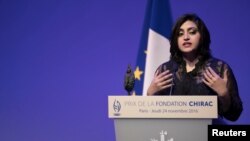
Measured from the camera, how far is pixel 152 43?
448cm

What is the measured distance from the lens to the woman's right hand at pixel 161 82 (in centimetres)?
432

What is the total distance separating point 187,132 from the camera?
320 centimetres

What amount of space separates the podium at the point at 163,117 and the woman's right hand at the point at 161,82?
41.3 inches

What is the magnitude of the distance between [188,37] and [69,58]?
4.45 ft

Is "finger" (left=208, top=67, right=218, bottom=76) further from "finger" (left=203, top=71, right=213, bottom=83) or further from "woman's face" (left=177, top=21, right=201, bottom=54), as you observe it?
"woman's face" (left=177, top=21, right=201, bottom=54)

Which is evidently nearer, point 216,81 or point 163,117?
point 163,117

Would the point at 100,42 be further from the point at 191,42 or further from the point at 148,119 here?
the point at 148,119

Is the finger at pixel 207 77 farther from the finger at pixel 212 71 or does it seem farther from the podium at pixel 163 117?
the podium at pixel 163 117

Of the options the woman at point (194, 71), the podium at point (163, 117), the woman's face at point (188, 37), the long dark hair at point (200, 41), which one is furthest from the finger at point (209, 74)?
the podium at point (163, 117)

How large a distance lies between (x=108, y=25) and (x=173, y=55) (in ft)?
2.68

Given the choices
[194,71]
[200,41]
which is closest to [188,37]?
[200,41]

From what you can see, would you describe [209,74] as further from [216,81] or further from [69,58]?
[69,58]

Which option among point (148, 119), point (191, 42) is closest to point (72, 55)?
point (191, 42)

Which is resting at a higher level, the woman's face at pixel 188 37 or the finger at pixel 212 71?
the woman's face at pixel 188 37
